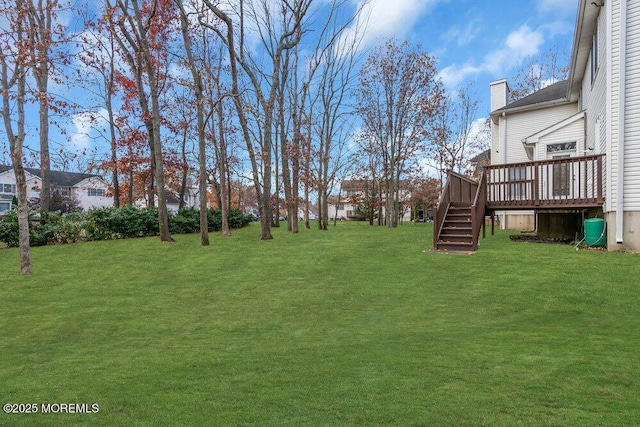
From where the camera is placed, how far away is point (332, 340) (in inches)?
199

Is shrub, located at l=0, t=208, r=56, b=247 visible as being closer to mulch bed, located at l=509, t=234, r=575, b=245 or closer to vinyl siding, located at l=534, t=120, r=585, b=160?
mulch bed, located at l=509, t=234, r=575, b=245

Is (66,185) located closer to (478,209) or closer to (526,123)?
(526,123)

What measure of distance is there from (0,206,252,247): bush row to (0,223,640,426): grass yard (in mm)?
4799

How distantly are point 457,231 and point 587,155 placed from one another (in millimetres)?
4134

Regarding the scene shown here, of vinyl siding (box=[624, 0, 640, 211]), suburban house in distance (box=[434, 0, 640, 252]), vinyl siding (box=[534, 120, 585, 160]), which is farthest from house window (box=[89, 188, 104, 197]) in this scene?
vinyl siding (box=[624, 0, 640, 211])

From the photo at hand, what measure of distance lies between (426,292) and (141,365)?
5.02m

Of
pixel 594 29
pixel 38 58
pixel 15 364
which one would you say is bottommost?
pixel 15 364

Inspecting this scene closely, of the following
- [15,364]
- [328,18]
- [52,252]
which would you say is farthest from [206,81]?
[15,364]

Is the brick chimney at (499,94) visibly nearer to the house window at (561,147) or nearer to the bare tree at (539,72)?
the house window at (561,147)

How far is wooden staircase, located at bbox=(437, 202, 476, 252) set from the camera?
11.1 metres

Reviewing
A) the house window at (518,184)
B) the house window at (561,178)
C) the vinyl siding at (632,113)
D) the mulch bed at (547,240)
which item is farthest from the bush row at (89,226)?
the vinyl siding at (632,113)

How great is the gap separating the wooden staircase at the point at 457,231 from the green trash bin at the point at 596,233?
3.05m

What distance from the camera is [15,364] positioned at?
14.5 ft

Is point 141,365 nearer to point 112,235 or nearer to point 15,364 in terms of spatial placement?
point 15,364
